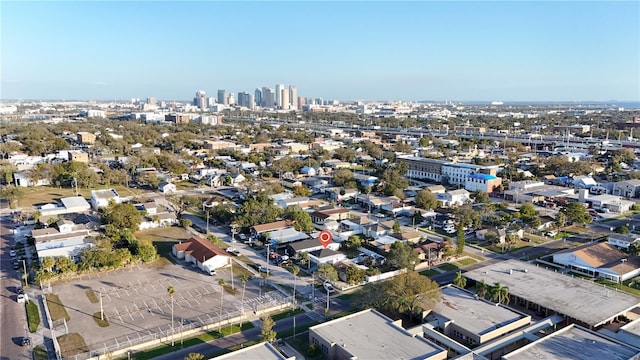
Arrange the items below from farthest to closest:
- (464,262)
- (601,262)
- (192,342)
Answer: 1. (464,262)
2. (601,262)
3. (192,342)

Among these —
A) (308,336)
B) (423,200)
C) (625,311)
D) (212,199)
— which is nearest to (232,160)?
(212,199)

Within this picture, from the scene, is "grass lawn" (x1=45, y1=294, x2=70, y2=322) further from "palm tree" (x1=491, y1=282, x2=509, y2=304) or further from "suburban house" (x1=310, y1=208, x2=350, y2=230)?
"palm tree" (x1=491, y1=282, x2=509, y2=304)

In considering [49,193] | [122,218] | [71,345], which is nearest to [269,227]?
[122,218]

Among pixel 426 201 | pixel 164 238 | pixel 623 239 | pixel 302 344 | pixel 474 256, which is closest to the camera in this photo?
pixel 302 344

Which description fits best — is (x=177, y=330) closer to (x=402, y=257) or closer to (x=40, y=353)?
(x=40, y=353)

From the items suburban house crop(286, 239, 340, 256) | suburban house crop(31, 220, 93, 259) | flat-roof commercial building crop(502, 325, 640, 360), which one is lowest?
suburban house crop(286, 239, 340, 256)

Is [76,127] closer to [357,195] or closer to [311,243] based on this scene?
[357,195]

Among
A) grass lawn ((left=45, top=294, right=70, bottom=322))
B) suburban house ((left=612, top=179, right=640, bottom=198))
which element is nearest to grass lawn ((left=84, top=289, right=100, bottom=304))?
grass lawn ((left=45, top=294, right=70, bottom=322))

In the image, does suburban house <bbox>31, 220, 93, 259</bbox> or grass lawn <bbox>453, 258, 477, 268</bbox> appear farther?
grass lawn <bbox>453, 258, 477, 268</bbox>
